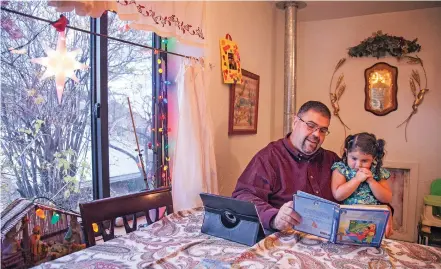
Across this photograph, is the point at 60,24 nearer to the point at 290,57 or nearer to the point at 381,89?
the point at 290,57

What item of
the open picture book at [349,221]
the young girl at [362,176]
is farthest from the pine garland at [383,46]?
the open picture book at [349,221]

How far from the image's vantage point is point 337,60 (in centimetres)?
357

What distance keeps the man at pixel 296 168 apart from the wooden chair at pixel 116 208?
38 cm

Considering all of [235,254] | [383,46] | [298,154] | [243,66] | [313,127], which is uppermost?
[383,46]

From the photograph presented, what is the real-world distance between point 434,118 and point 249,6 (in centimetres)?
207

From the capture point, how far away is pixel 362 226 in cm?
120

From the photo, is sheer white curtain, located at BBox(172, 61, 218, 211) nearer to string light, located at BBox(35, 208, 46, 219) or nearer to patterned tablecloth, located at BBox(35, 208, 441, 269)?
patterned tablecloth, located at BBox(35, 208, 441, 269)

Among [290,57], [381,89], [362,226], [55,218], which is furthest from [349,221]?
[381,89]

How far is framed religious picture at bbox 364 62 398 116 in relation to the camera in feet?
10.9

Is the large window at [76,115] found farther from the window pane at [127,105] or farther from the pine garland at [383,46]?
the pine garland at [383,46]

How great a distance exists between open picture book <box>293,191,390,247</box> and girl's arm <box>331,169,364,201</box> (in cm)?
29

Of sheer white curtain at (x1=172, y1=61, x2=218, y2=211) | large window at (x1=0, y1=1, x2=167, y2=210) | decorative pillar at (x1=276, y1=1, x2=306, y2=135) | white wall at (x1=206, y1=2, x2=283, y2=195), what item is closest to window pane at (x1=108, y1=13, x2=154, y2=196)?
large window at (x1=0, y1=1, x2=167, y2=210)

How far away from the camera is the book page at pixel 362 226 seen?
1188 millimetres

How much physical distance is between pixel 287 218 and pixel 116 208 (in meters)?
0.69
